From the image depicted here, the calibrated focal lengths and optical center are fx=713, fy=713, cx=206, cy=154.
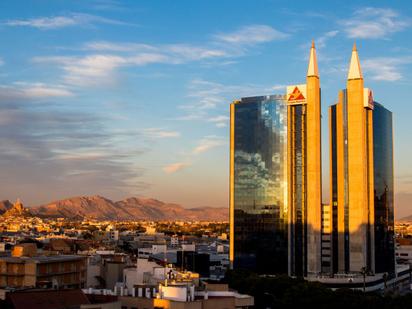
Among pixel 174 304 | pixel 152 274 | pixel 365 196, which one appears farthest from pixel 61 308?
pixel 365 196

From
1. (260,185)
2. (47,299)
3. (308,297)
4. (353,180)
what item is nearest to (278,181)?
(260,185)

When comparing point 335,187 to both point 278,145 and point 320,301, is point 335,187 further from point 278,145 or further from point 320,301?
point 320,301

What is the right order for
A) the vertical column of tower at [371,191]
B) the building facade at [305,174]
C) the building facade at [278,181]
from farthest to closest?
the vertical column of tower at [371,191] → the building facade at [278,181] → the building facade at [305,174]

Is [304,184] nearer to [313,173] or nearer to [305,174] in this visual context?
[305,174]

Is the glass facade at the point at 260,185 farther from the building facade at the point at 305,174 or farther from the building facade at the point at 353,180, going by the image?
the building facade at the point at 353,180

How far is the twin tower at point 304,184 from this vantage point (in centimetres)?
18538

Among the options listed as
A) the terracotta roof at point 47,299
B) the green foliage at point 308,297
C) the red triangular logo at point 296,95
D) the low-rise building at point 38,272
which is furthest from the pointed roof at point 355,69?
the terracotta roof at point 47,299

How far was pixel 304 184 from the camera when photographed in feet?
612

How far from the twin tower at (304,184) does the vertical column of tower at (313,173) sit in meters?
0.26

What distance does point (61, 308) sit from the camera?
70.6 metres

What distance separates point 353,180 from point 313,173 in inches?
507

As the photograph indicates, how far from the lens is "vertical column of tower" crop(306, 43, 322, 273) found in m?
182

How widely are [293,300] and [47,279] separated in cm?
3725

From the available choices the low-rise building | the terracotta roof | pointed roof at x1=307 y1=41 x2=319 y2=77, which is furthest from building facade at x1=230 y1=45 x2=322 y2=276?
the terracotta roof
